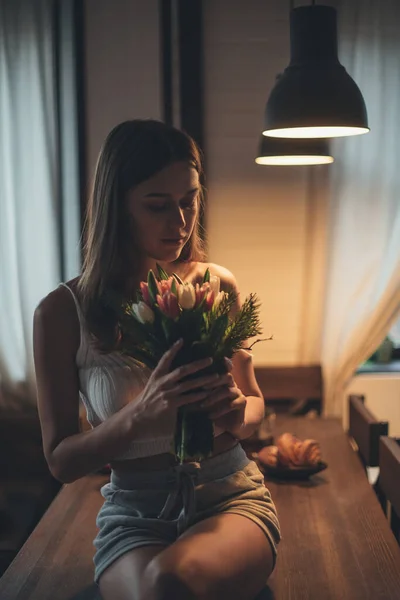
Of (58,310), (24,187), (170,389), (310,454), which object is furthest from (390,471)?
(24,187)

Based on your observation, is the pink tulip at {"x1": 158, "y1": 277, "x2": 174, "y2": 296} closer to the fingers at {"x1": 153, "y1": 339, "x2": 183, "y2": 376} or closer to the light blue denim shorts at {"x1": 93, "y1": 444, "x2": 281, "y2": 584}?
the fingers at {"x1": 153, "y1": 339, "x2": 183, "y2": 376}

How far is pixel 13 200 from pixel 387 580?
2.46 metres

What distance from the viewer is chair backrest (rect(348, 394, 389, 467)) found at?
9.69 ft

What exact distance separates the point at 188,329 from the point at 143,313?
0.34ft

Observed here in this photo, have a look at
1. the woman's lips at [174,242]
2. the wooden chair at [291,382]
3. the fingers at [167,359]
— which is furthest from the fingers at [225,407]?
the wooden chair at [291,382]

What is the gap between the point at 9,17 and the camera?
3.78 metres

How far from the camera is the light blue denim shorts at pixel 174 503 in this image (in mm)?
2012

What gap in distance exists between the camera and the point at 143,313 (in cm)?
187

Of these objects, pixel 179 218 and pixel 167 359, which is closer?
pixel 167 359

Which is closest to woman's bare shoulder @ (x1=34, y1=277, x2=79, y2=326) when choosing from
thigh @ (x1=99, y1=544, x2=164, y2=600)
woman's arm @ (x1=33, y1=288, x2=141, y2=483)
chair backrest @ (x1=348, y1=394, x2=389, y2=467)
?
woman's arm @ (x1=33, y1=288, x2=141, y2=483)

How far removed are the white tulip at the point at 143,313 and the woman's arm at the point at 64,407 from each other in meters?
0.22

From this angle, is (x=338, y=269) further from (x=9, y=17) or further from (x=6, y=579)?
(x=6, y=579)

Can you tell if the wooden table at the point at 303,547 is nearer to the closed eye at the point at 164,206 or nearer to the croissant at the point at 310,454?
the croissant at the point at 310,454

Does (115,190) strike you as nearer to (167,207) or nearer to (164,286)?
(167,207)
